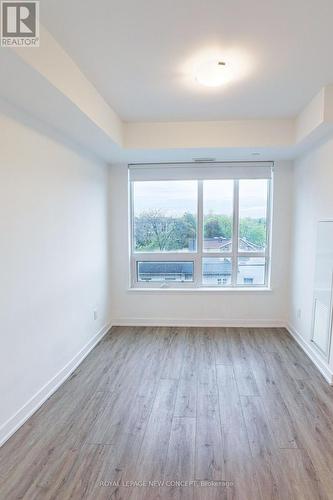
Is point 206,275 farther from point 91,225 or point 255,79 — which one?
point 255,79

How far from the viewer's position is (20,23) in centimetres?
157

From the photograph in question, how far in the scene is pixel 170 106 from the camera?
286cm

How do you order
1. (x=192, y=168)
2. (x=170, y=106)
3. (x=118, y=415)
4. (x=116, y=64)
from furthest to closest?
(x=192, y=168) → (x=170, y=106) → (x=118, y=415) → (x=116, y=64)

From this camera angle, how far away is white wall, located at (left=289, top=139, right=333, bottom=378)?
3000 millimetres

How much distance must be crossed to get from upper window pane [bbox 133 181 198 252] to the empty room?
22mm

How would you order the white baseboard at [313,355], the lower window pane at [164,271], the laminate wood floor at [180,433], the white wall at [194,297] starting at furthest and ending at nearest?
the lower window pane at [164,271]
the white wall at [194,297]
the white baseboard at [313,355]
the laminate wood floor at [180,433]

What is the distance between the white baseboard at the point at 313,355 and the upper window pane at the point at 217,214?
1443mm

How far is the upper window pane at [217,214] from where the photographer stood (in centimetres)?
422

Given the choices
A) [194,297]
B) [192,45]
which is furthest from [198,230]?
[192,45]

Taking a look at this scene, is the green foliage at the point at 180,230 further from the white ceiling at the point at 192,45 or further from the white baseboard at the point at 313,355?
the white ceiling at the point at 192,45

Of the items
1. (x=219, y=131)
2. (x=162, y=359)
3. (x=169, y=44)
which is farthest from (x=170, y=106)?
(x=162, y=359)

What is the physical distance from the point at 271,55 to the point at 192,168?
219 cm

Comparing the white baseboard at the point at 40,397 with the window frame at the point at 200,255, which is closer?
the white baseboard at the point at 40,397

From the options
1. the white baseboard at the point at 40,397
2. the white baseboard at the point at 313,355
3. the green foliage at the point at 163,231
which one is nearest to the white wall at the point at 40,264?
the white baseboard at the point at 40,397
